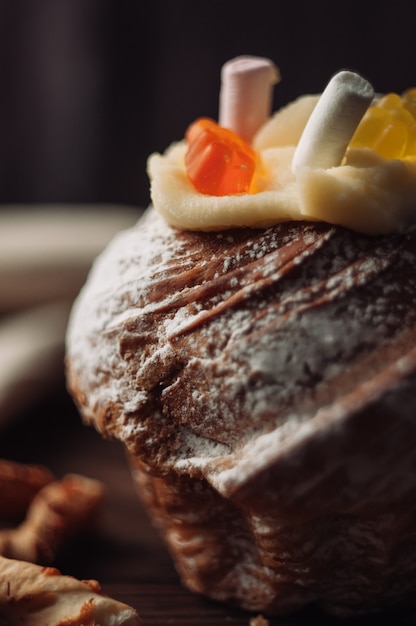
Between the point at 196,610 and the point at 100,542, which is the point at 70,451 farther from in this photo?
the point at 196,610

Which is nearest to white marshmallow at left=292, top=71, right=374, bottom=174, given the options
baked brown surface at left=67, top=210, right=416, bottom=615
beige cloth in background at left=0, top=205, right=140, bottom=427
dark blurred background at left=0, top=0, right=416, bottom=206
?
baked brown surface at left=67, top=210, right=416, bottom=615

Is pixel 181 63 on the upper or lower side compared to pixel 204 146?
lower

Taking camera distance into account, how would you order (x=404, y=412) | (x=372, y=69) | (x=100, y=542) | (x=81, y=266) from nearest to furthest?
1. (x=404, y=412)
2. (x=100, y=542)
3. (x=81, y=266)
4. (x=372, y=69)

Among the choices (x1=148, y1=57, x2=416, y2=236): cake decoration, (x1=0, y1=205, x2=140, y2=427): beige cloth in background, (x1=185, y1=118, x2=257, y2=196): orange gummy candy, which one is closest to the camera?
(x1=148, y1=57, x2=416, y2=236): cake decoration

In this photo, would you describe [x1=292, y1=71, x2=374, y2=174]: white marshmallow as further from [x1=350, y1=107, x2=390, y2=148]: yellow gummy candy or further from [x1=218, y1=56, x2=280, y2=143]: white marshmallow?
[x1=218, y1=56, x2=280, y2=143]: white marshmallow

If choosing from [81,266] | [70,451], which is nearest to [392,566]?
[70,451]

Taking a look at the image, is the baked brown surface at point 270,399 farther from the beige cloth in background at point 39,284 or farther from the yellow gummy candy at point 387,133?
the beige cloth in background at point 39,284

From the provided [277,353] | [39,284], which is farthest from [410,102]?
[39,284]
